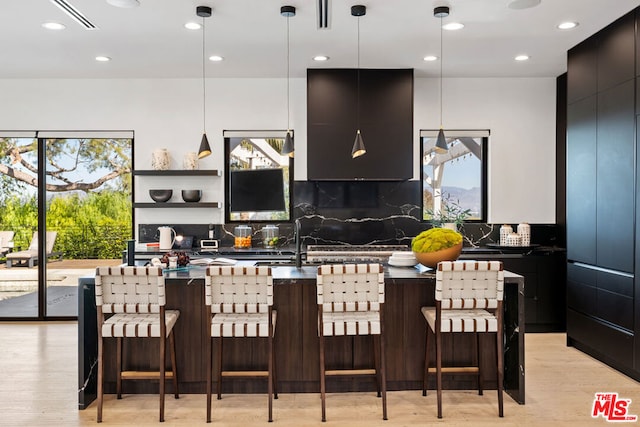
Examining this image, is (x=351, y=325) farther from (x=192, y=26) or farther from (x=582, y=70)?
(x=582, y=70)

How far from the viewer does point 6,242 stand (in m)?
6.56

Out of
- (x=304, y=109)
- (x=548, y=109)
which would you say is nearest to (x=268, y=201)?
(x=304, y=109)

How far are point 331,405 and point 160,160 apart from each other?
373cm

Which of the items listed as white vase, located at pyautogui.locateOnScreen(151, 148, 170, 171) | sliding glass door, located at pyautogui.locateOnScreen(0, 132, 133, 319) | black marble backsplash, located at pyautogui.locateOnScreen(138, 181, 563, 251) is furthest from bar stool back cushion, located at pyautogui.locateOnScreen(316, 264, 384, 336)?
sliding glass door, located at pyautogui.locateOnScreen(0, 132, 133, 319)

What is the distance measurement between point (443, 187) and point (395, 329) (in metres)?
3.03

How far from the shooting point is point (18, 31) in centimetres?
466

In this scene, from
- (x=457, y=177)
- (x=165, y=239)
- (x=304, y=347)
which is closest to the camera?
(x=304, y=347)

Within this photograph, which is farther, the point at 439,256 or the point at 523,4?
the point at 523,4

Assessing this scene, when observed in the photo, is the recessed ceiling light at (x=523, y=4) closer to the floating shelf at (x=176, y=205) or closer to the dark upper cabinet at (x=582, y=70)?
the dark upper cabinet at (x=582, y=70)

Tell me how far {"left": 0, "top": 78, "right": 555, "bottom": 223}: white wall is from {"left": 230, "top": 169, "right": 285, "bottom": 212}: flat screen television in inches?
9.8

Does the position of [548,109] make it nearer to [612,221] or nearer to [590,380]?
[612,221]

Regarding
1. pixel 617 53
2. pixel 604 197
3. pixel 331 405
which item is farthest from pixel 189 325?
pixel 617 53

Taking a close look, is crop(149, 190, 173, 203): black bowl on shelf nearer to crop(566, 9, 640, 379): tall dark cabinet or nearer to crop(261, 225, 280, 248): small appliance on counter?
crop(261, 225, 280, 248): small appliance on counter

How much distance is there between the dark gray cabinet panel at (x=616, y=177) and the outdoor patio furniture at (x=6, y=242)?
6457 millimetres
